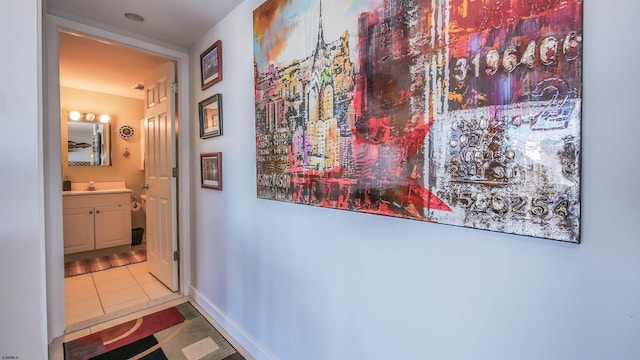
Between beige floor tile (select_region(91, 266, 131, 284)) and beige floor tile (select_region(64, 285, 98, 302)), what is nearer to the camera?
beige floor tile (select_region(64, 285, 98, 302))

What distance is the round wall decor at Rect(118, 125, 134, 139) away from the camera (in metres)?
4.33

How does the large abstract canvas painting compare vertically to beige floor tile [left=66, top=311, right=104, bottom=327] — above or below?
above

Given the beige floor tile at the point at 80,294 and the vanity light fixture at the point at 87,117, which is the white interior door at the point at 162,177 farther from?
the vanity light fixture at the point at 87,117

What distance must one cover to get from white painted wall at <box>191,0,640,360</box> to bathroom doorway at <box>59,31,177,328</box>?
1359mm

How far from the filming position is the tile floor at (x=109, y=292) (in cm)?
233

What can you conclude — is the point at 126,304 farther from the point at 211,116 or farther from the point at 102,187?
the point at 102,187

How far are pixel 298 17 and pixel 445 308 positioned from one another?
4.58ft

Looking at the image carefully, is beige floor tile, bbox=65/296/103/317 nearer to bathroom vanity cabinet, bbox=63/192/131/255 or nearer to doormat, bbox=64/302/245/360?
doormat, bbox=64/302/245/360

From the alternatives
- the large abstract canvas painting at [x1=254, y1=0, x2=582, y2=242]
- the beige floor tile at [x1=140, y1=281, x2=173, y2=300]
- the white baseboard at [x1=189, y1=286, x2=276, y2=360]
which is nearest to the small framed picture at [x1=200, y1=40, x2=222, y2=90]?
the large abstract canvas painting at [x1=254, y1=0, x2=582, y2=242]

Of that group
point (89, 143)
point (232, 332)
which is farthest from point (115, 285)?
point (89, 143)

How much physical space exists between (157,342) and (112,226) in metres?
2.57

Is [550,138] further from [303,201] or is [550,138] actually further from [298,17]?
[298,17]

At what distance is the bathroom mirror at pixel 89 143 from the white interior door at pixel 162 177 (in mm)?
1720

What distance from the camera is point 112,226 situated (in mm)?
3795
